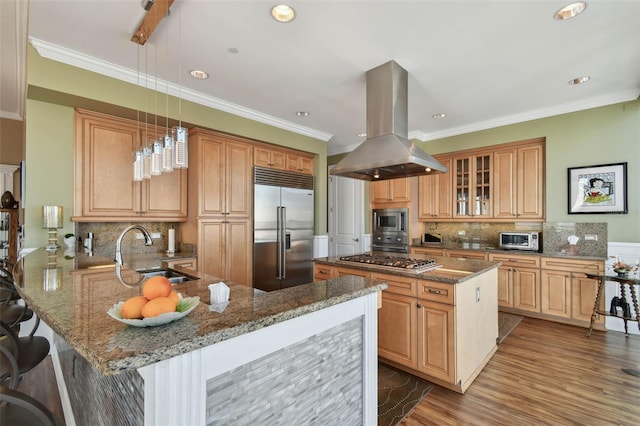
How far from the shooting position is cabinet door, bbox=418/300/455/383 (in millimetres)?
2232

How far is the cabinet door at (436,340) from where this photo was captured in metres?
2.23

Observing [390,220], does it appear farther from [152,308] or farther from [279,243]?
[152,308]

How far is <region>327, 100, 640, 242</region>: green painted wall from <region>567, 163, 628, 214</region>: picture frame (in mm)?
52

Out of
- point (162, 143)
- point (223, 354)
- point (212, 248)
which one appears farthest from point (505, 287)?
point (162, 143)

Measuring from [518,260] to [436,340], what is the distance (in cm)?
247

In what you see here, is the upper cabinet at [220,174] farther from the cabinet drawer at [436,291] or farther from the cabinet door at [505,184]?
the cabinet door at [505,184]

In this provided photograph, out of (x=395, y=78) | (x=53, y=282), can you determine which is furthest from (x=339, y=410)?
(x=395, y=78)

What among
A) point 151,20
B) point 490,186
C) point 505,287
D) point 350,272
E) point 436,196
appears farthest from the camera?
point 436,196

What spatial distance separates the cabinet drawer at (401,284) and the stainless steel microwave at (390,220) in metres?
2.57

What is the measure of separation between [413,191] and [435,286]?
9.80 ft

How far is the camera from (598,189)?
3.60 metres

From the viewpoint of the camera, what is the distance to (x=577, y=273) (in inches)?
141

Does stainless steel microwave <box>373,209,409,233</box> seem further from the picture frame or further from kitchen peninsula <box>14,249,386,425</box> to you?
kitchen peninsula <box>14,249,386,425</box>

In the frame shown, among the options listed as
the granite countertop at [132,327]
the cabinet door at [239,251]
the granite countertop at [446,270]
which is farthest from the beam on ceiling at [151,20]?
the granite countertop at [446,270]
